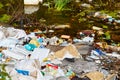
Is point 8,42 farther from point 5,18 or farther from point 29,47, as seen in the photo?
point 5,18

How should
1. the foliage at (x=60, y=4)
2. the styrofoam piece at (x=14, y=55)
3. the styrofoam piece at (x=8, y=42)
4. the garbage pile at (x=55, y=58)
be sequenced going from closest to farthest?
1. the garbage pile at (x=55, y=58)
2. the styrofoam piece at (x=14, y=55)
3. the styrofoam piece at (x=8, y=42)
4. the foliage at (x=60, y=4)

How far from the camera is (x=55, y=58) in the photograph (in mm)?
5883

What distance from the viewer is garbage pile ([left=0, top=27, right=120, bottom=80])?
17.2 feet

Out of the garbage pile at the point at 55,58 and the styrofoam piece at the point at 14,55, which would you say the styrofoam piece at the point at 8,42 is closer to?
the garbage pile at the point at 55,58

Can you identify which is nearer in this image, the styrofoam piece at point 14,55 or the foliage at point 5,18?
the styrofoam piece at point 14,55

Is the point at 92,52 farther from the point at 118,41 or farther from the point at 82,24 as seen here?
the point at 82,24

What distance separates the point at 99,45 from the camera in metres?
6.77

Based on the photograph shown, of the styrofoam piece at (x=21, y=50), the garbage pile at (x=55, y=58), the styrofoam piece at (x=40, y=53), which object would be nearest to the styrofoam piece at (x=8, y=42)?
the garbage pile at (x=55, y=58)

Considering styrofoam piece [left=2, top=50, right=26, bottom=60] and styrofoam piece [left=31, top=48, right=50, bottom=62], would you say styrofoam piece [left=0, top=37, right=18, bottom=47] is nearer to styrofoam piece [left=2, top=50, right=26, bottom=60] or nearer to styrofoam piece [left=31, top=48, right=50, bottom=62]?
styrofoam piece [left=2, top=50, right=26, bottom=60]

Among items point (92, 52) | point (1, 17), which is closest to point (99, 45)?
point (92, 52)

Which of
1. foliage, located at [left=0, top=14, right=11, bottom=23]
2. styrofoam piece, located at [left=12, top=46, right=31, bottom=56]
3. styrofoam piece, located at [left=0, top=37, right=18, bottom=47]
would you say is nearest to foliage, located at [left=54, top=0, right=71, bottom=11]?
foliage, located at [left=0, top=14, right=11, bottom=23]

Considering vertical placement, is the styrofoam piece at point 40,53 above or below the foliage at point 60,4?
above

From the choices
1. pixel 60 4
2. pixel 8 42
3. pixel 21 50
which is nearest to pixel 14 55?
pixel 21 50

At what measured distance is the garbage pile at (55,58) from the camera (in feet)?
17.2
